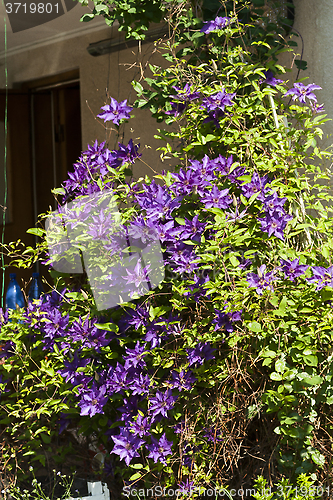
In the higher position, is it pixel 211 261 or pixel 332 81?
pixel 332 81

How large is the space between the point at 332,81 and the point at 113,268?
1.55 m

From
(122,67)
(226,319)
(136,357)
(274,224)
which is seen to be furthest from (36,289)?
(274,224)

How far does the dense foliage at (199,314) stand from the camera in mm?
1673

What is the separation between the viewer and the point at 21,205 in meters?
4.70

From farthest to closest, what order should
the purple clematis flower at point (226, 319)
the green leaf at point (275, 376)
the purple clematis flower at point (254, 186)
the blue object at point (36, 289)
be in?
1. the blue object at point (36, 289)
2. the purple clematis flower at point (254, 186)
3. the purple clematis flower at point (226, 319)
4. the green leaf at point (275, 376)

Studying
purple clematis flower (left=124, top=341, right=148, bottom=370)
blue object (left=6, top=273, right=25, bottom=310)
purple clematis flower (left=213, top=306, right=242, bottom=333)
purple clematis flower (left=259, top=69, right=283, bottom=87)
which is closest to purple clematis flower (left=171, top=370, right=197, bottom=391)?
purple clematis flower (left=124, top=341, right=148, bottom=370)

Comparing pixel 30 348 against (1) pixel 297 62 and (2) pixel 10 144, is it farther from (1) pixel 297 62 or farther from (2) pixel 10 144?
(2) pixel 10 144

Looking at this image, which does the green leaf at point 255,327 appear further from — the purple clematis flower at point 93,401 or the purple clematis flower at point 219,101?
the purple clematis flower at point 219,101

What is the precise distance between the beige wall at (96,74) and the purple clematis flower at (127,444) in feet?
5.52

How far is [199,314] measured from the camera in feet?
5.91

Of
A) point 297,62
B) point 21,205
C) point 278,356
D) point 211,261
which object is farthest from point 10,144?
point 278,356

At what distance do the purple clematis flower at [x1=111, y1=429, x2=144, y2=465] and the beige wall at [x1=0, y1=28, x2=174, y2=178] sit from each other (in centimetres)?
168

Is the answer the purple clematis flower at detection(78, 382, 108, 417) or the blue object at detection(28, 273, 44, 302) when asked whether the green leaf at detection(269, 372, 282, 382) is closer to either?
the purple clematis flower at detection(78, 382, 108, 417)

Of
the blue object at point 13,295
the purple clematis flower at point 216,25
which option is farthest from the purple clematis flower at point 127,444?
the blue object at point 13,295
